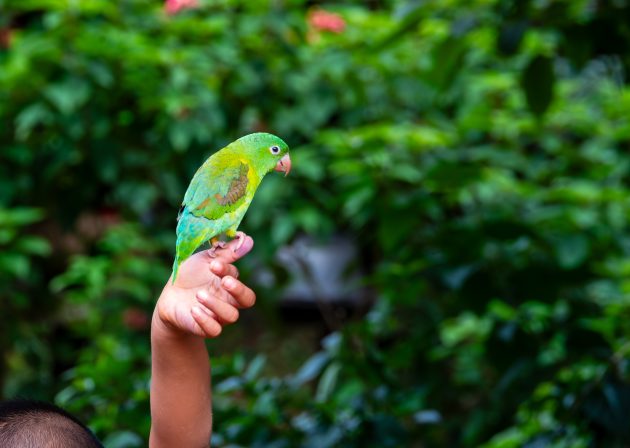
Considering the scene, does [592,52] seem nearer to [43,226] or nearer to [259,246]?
[259,246]

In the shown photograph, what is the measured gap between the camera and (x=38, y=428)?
103 centimetres

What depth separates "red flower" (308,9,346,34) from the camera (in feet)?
9.87

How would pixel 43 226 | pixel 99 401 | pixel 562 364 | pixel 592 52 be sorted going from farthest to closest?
1. pixel 43 226
2. pixel 592 52
3. pixel 562 364
4. pixel 99 401

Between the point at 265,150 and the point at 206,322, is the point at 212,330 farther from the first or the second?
the point at 265,150

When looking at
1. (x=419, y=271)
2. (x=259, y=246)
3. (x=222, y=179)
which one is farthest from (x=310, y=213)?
(x=222, y=179)

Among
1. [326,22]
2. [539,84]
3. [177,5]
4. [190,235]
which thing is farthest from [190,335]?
[326,22]

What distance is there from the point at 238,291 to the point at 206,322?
0.16 feet

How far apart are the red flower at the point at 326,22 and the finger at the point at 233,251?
216 cm

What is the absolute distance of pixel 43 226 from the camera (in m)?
3.06

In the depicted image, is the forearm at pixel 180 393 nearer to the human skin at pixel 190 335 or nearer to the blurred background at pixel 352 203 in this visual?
the human skin at pixel 190 335

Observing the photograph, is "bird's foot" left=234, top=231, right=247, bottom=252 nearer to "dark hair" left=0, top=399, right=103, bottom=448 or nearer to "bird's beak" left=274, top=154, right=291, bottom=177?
"bird's beak" left=274, top=154, right=291, bottom=177

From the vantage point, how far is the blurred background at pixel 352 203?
180 cm

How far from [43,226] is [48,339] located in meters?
0.53

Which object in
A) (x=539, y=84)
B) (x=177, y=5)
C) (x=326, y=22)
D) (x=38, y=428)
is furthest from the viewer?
(x=326, y=22)
